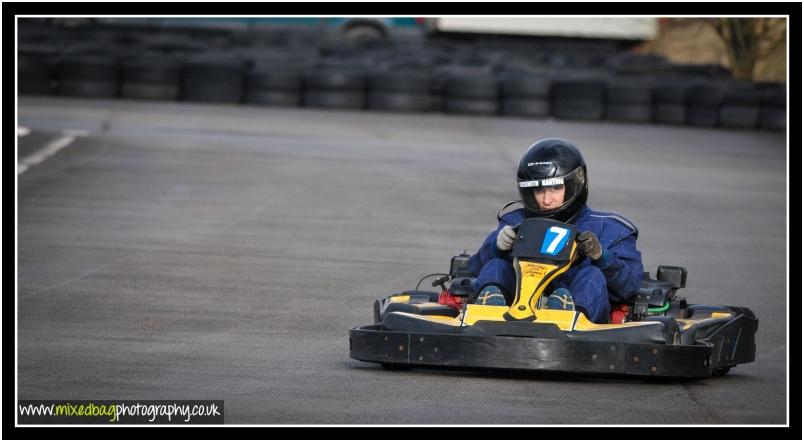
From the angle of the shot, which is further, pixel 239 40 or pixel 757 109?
pixel 239 40

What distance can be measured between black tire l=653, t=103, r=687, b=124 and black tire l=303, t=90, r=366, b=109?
5510 millimetres

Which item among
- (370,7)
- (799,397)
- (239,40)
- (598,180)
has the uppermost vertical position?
(239,40)

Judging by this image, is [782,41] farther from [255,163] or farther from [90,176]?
[90,176]

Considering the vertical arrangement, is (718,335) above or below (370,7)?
below

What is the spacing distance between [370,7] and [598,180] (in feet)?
18.6

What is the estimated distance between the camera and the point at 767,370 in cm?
799

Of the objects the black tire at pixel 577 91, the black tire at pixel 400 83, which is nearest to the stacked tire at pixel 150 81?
the black tire at pixel 400 83

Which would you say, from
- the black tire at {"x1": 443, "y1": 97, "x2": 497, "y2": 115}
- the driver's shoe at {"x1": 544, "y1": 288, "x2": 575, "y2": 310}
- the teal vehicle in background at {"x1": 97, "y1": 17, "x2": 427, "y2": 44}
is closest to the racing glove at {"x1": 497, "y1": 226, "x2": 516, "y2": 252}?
Answer: the driver's shoe at {"x1": 544, "y1": 288, "x2": 575, "y2": 310}

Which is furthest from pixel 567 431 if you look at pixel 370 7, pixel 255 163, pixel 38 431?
pixel 255 163

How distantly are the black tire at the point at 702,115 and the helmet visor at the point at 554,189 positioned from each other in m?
20.1

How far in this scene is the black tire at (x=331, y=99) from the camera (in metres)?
27.5

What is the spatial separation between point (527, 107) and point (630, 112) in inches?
75.0

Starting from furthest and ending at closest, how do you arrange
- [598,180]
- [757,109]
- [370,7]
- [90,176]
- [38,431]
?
[757,109]
[598,180]
[90,176]
[370,7]
[38,431]

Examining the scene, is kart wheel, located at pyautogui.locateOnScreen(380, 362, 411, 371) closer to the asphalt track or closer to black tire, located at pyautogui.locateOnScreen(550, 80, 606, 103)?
the asphalt track
